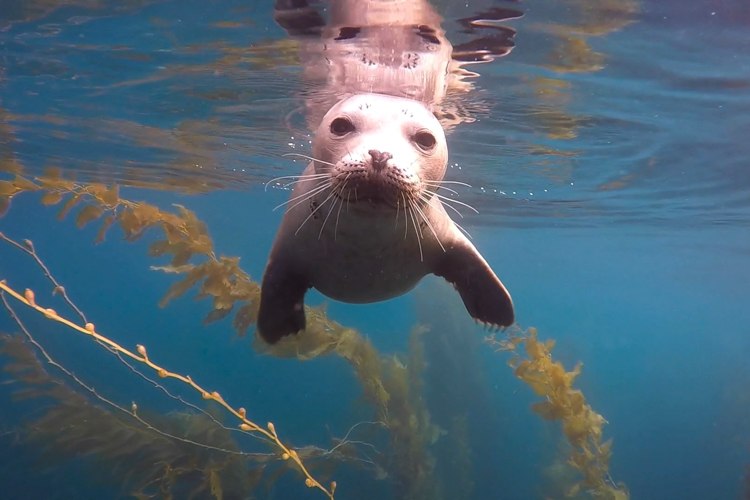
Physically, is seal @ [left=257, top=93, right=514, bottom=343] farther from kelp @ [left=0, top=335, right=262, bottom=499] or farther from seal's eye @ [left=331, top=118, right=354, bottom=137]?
kelp @ [left=0, top=335, right=262, bottom=499]

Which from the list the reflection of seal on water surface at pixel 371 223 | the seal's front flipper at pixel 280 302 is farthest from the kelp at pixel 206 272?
the reflection of seal on water surface at pixel 371 223

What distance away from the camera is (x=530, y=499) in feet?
61.4

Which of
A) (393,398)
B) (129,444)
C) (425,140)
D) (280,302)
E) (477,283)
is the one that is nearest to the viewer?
(425,140)

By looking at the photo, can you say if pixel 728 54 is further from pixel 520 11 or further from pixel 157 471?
pixel 157 471

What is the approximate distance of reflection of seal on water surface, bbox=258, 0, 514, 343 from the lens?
3322 millimetres

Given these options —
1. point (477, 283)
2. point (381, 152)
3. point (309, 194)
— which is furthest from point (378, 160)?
point (477, 283)

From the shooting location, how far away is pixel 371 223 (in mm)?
3914

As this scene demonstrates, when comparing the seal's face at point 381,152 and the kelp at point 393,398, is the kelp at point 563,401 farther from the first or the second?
the seal's face at point 381,152

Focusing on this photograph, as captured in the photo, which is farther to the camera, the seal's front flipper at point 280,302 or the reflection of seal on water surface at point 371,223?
the seal's front flipper at point 280,302

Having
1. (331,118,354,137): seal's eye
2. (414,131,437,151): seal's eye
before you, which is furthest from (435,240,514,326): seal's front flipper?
(331,118,354,137): seal's eye

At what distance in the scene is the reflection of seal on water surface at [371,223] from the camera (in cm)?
332

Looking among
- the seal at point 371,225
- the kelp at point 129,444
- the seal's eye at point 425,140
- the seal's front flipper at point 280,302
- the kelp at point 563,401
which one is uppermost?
the seal's eye at point 425,140

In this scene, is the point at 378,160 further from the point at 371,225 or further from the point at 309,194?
the point at 309,194

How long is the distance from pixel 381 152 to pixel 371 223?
0.83 metres
